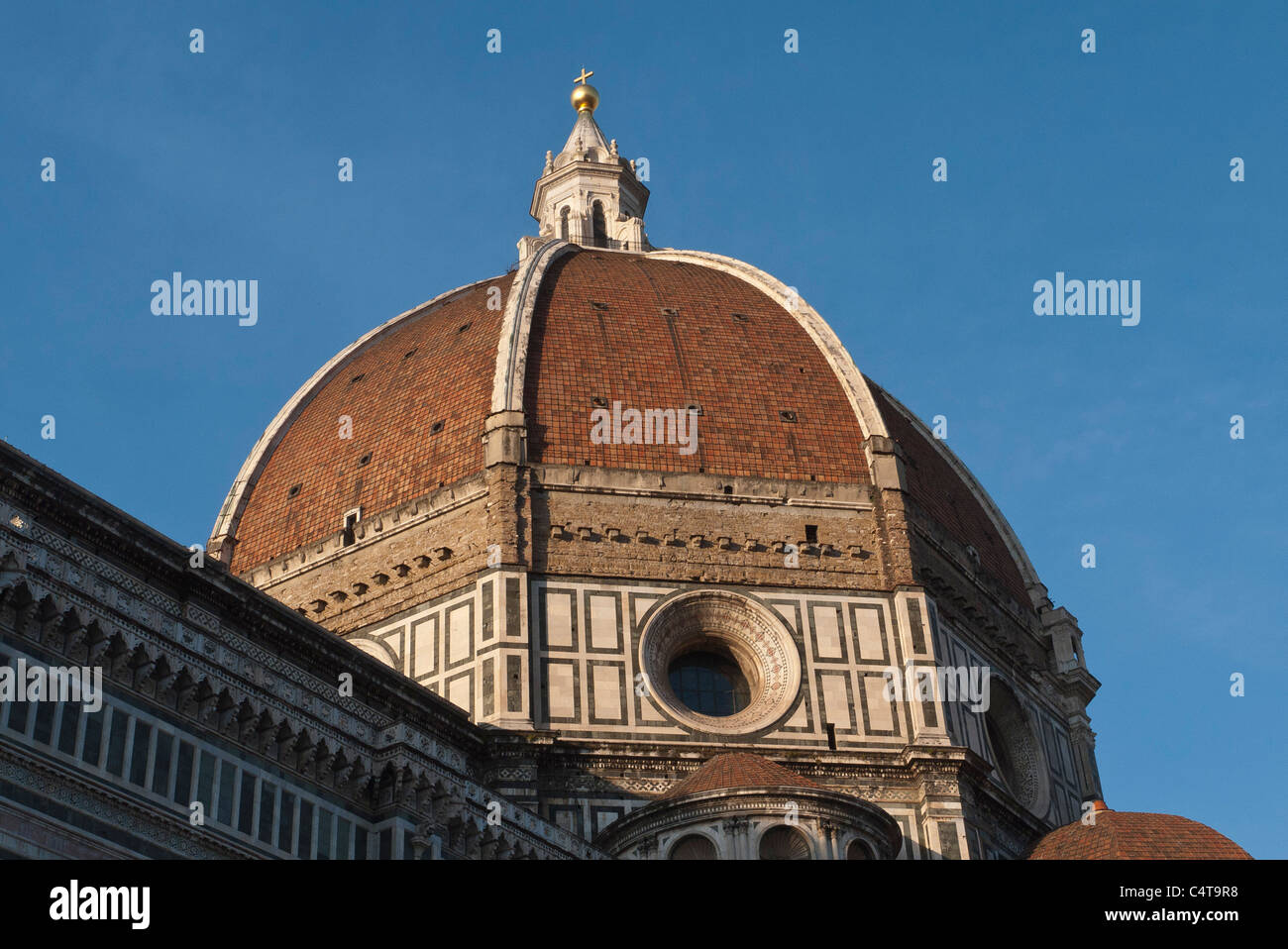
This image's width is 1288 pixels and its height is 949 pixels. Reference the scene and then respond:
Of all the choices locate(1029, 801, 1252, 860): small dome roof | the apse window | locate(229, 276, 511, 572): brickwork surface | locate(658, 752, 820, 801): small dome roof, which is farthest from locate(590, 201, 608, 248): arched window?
locate(1029, 801, 1252, 860): small dome roof

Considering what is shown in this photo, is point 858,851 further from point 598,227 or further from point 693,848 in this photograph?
point 598,227

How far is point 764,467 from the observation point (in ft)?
117

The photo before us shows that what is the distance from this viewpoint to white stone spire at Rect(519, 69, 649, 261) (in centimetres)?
4825

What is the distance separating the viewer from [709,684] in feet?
111

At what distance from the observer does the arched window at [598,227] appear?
4825 cm

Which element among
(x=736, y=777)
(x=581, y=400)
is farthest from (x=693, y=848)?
(x=581, y=400)

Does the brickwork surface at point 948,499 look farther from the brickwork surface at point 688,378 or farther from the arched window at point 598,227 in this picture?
the arched window at point 598,227

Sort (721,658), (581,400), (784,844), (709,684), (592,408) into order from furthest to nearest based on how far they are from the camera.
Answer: (581,400) < (592,408) < (721,658) < (709,684) < (784,844)

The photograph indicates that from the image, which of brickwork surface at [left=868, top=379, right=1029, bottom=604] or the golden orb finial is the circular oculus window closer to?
brickwork surface at [left=868, top=379, right=1029, bottom=604]

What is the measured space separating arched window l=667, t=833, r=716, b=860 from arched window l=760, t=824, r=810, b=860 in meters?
0.87

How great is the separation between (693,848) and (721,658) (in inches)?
276
